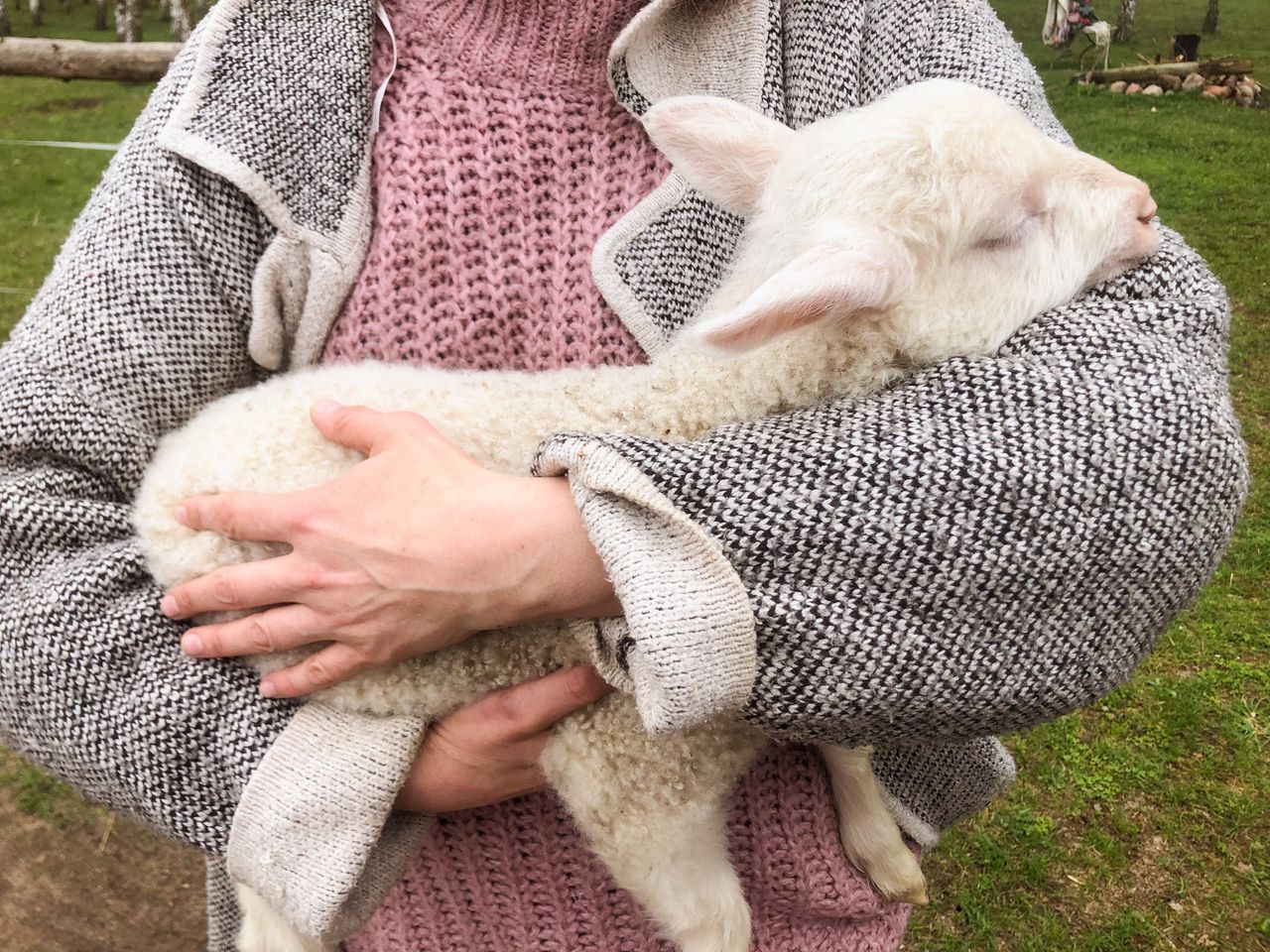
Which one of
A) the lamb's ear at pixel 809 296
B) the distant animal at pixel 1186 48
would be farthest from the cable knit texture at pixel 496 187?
the distant animal at pixel 1186 48

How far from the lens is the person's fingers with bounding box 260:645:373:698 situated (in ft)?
4.17

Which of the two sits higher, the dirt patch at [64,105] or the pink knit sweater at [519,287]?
the pink knit sweater at [519,287]

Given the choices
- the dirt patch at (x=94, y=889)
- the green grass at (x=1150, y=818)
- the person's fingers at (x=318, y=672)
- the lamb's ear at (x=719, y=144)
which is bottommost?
the green grass at (x=1150, y=818)

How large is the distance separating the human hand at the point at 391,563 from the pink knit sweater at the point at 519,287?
20 centimetres

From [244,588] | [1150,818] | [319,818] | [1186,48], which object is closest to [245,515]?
[244,588]

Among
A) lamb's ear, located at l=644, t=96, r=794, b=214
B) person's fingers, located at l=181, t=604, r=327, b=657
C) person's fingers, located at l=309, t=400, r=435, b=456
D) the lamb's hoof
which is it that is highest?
lamb's ear, located at l=644, t=96, r=794, b=214

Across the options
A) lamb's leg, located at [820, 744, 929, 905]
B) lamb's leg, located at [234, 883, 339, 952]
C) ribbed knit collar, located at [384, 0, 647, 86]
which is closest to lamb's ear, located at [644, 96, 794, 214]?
ribbed knit collar, located at [384, 0, 647, 86]

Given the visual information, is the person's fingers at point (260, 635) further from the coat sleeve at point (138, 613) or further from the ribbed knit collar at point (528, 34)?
the ribbed knit collar at point (528, 34)

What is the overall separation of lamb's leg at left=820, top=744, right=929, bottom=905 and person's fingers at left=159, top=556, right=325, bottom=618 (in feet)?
2.30

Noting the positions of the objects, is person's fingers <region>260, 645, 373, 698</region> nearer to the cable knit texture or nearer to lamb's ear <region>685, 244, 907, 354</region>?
the cable knit texture

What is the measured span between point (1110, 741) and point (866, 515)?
3.19m

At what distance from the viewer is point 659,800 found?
4.52 feet

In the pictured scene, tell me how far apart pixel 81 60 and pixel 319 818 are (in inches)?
196

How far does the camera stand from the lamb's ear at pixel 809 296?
4.03 feet
